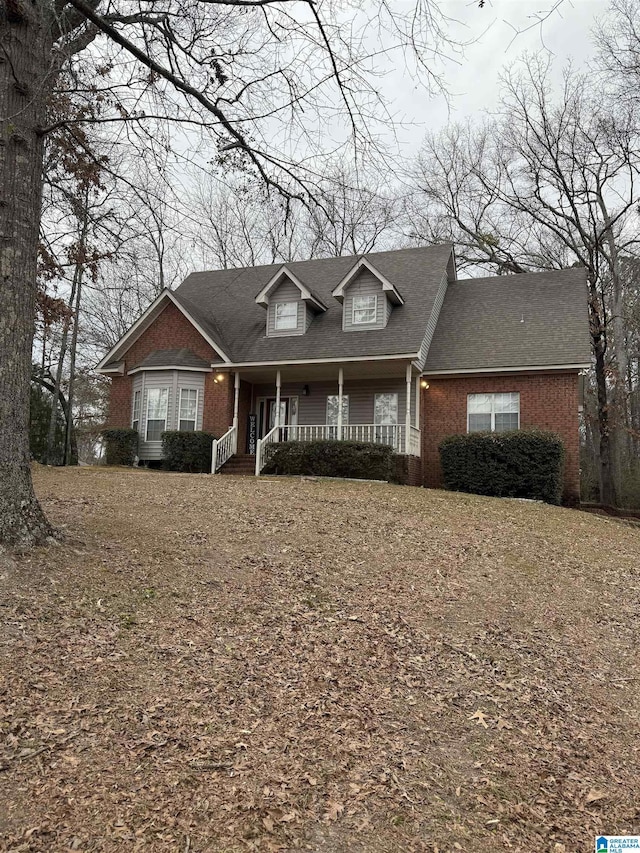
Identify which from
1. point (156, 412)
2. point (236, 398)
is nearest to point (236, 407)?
point (236, 398)

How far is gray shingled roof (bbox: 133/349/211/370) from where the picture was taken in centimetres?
1691

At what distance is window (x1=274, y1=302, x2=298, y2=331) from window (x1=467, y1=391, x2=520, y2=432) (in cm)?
584

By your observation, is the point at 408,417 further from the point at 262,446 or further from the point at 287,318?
the point at 287,318

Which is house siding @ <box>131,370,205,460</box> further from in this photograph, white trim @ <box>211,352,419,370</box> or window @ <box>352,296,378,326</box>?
window @ <box>352,296,378,326</box>

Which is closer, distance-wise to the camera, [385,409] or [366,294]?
[366,294]

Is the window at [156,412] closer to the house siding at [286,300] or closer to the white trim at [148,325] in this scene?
the white trim at [148,325]

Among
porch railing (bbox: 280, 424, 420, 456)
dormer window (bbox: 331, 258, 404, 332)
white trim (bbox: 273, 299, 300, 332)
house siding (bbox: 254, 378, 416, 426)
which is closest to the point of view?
porch railing (bbox: 280, 424, 420, 456)

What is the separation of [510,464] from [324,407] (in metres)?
6.24

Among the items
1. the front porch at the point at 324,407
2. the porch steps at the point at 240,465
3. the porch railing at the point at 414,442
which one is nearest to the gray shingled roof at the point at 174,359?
the front porch at the point at 324,407

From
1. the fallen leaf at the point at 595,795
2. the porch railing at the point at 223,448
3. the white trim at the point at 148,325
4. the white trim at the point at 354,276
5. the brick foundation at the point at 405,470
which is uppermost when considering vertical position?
the white trim at the point at 354,276

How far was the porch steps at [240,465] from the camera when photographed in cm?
1599

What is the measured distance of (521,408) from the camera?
50.3 feet

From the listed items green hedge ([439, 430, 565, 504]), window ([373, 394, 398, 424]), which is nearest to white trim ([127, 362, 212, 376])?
window ([373, 394, 398, 424])

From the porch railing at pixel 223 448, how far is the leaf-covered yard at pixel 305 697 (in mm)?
8372
